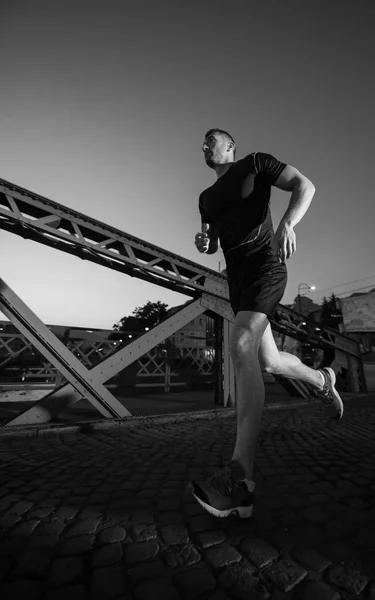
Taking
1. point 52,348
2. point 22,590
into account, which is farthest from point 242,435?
point 52,348

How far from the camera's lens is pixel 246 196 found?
6.67 ft

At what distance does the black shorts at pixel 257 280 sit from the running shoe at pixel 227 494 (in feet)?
3.30

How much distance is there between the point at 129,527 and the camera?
1378 millimetres

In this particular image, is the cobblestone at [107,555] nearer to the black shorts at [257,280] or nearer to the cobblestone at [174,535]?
the cobblestone at [174,535]

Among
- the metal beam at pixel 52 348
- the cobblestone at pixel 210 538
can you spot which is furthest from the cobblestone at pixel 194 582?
the metal beam at pixel 52 348

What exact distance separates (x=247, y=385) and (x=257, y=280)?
0.72 meters

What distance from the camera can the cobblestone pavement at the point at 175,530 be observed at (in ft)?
3.28

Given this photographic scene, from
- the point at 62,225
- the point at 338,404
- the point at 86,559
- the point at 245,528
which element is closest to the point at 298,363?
the point at 338,404

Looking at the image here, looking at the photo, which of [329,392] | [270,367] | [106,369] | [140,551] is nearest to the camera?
[140,551]

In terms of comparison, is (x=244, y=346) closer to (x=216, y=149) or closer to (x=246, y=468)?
(x=246, y=468)

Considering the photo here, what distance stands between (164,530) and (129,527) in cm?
18

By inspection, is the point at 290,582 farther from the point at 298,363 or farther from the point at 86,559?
the point at 298,363

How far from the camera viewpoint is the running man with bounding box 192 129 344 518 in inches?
59.3

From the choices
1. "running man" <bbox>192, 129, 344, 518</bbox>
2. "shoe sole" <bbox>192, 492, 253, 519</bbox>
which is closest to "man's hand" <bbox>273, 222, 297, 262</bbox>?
"running man" <bbox>192, 129, 344, 518</bbox>
